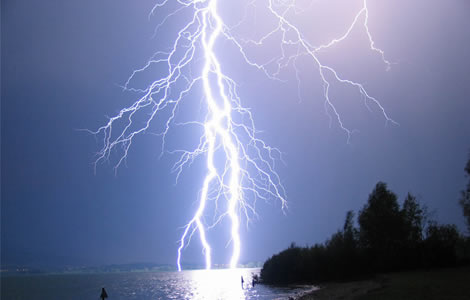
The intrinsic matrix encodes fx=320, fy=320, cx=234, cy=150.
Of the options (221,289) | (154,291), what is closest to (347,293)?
(221,289)

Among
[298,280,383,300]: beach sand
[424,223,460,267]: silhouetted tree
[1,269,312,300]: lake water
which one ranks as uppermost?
[424,223,460,267]: silhouetted tree

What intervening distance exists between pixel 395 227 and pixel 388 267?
11.8ft

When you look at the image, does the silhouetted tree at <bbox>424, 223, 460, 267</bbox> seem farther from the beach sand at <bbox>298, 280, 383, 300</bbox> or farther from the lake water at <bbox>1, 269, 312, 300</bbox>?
the lake water at <bbox>1, 269, 312, 300</bbox>

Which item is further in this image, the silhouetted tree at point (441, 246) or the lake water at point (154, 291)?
the lake water at point (154, 291)

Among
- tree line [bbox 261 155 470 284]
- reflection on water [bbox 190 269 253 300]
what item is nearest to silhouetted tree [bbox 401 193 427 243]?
tree line [bbox 261 155 470 284]

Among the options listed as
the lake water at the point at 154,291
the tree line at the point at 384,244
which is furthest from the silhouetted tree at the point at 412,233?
the lake water at the point at 154,291

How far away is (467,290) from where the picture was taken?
41.6 feet

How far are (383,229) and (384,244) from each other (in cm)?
133

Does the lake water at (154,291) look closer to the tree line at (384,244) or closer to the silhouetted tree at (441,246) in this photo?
the tree line at (384,244)

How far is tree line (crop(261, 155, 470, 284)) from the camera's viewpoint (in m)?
26.2

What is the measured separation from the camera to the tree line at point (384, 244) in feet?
86.1

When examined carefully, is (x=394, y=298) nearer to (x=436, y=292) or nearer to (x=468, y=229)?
(x=436, y=292)

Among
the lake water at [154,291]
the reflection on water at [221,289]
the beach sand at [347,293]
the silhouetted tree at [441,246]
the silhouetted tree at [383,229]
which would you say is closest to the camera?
the beach sand at [347,293]

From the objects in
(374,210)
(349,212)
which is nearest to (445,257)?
(374,210)
